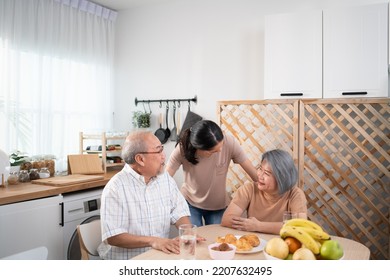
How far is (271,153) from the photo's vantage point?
1794 millimetres

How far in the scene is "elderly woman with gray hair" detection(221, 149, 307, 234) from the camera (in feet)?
5.73

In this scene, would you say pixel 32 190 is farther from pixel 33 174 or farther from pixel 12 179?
pixel 33 174

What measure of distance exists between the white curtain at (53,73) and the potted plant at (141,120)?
0.33 meters

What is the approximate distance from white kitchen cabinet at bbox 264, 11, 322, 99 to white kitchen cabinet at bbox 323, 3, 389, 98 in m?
0.06

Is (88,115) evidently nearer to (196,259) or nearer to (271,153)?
(271,153)

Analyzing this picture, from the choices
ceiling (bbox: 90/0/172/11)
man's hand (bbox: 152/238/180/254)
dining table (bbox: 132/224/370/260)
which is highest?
ceiling (bbox: 90/0/172/11)

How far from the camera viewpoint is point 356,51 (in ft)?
8.00

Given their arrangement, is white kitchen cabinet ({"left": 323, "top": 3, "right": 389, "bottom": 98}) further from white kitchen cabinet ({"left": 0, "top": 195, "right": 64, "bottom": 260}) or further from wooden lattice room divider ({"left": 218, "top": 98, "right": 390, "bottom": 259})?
white kitchen cabinet ({"left": 0, "top": 195, "right": 64, "bottom": 260})

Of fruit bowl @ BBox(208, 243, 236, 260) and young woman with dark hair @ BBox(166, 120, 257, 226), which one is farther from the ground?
young woman with dark hair @ BBox(166, 120, 257, 226)

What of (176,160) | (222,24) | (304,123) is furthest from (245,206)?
(222,24)

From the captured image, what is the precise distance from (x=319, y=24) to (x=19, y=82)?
6.96 feet

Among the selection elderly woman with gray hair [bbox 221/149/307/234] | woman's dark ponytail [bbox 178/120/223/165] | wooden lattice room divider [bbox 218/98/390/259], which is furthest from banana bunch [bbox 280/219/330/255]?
wooden lattice room divider [bbox 218/98/390/259]

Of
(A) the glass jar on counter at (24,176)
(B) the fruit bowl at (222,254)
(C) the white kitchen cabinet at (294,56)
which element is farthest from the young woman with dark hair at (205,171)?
(A) the glass jar on counter at (24,176)

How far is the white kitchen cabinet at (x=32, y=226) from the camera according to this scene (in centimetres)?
210
